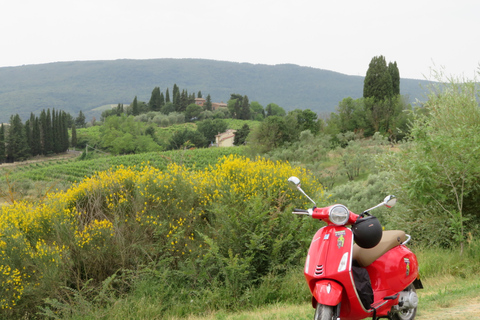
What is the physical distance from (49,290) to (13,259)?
3.19ft

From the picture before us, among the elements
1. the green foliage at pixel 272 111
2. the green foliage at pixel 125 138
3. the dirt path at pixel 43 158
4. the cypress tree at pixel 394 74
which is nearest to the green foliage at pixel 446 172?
the cypress tree at pixel 394 74

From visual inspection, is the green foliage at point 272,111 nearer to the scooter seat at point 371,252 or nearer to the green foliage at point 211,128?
the green foliage at point 211,128

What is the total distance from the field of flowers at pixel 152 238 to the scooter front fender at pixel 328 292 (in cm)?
302

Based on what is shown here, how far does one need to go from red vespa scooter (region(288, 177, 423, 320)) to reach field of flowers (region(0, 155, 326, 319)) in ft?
8.68

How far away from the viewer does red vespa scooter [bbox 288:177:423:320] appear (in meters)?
3.46

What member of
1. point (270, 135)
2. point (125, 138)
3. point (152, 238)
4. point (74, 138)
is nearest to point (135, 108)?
point (74, 138)

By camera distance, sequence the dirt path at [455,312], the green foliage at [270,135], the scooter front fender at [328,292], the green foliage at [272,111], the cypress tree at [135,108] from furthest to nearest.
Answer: the green foliage at [272,111] → the cypress tree at [135,108] → the green foliage at [270,135] → the dirt path at [455,312] → the scooter front fender at [328,292]

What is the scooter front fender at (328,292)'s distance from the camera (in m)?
3.35

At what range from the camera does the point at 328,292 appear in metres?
3.39

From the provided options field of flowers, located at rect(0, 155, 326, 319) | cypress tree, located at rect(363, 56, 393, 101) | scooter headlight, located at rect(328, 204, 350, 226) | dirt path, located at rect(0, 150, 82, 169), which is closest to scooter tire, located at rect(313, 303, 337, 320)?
scooter headlight, located at rect(328, 204, 350, 226)

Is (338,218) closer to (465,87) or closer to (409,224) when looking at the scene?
(409,224)

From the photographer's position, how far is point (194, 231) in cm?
852

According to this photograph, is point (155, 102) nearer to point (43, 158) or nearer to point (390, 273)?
point (43, 158)

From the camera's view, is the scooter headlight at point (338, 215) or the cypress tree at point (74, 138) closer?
the scooter headlight at point (338, 215)
